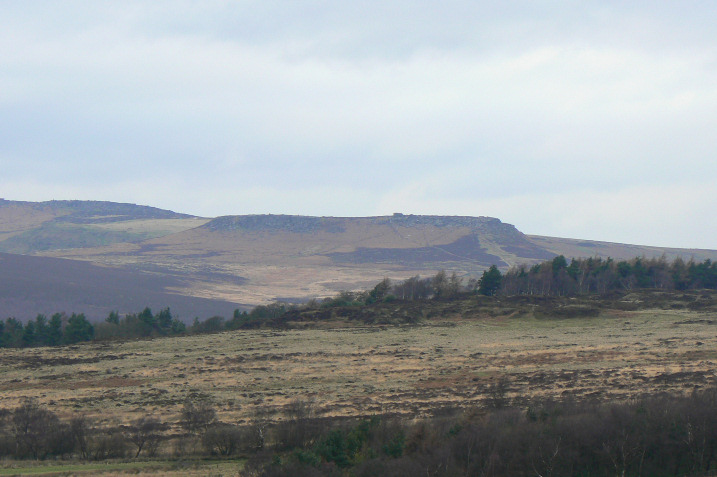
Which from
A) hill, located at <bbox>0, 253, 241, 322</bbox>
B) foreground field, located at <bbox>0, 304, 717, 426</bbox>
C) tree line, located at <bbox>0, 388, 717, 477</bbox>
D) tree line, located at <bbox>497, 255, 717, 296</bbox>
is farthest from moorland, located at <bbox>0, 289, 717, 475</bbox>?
hill, located at <bbox>0, 253, 241, 322</bbox>

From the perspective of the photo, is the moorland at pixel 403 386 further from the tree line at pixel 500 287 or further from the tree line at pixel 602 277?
the tree line at pixel 602 277

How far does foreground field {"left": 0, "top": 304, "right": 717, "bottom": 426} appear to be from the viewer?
3806 centimetres

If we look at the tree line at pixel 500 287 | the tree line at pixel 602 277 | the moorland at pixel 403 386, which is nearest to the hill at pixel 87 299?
the tree line at pixel 500 287

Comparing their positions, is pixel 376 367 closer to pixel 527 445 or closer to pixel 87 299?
pixel 527 445

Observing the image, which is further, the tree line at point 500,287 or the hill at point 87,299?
the hill at point 87,299

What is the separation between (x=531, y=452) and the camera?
20469mm

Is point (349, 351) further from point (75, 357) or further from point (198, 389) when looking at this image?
point (75, 357)

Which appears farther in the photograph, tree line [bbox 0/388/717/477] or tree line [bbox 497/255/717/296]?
tree line [bbox 497/255/717/296]

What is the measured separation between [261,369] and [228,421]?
21.8m

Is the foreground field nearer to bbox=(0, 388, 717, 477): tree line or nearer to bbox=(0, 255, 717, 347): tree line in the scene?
bbox=(0, 388, 717, 477): tree line

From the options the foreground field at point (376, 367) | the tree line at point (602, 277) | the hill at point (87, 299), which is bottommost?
the hill at point (87, 299)

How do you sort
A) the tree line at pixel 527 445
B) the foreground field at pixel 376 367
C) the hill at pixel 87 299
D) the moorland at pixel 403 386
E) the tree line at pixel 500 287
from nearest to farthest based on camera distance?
the tree line at pixel 527 445 → the moorland at pixel 403 386 → the foreground field at pixel 376 367 → the tree line at pixel 500 287 → the hill at pixel 87 299

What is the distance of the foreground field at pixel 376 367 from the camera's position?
38062 mm

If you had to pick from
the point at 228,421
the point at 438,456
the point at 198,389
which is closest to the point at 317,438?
the point at 438,456
